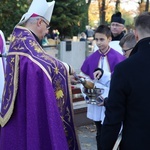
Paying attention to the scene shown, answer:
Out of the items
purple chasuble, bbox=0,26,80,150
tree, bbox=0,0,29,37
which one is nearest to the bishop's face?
purple chasuble, bbox=0,26,80,150

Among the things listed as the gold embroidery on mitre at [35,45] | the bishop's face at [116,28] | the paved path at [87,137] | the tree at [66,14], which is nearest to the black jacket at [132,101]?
the gold embroidery on mitre at [35,45]

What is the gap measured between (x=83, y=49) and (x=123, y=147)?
1397 cm

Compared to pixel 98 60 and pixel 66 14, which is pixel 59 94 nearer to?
pixel 98 60

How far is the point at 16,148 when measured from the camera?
3.16m

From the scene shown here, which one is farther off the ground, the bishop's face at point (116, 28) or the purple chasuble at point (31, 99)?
the bishop's face at point (116, 28)

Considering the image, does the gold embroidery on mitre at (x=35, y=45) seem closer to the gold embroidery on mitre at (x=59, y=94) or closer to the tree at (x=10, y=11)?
the gold embroidery on mitre at (x=59, y=94)

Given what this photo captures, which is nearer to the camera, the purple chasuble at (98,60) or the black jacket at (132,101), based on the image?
the black jacket at (132,101)

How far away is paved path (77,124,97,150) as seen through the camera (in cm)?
589

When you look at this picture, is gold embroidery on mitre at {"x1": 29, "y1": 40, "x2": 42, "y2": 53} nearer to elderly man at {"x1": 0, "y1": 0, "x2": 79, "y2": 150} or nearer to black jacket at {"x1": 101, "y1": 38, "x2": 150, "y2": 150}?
elderly man at {"x1": 0, "y1": 0, "x2": 79, "y2": 150}

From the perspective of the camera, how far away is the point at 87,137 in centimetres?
638

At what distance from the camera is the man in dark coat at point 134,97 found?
247 centimetres

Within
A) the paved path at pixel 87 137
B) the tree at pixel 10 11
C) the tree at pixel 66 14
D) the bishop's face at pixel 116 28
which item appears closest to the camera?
the paved path at pixel 87 137

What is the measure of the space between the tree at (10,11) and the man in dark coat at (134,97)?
1388 cm

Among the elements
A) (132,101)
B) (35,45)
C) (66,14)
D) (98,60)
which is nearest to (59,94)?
(35,45)
